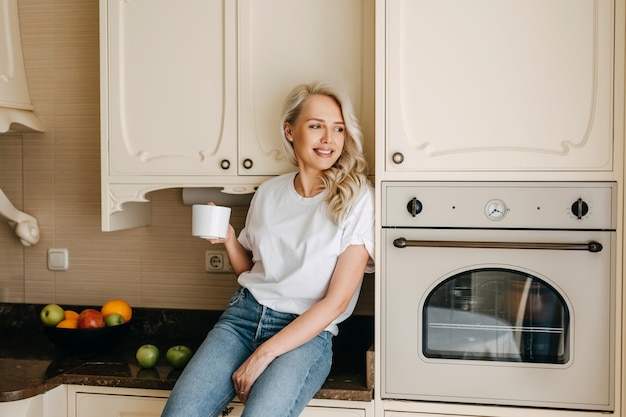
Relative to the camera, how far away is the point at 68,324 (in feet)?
7.93

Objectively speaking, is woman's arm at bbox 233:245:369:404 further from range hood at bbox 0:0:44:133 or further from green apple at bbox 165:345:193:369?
range hood at bbox 0:0:44:133

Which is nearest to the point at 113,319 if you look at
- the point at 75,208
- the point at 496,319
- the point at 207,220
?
the point at 75,208

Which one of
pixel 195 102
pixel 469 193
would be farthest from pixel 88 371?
pixel 469 193

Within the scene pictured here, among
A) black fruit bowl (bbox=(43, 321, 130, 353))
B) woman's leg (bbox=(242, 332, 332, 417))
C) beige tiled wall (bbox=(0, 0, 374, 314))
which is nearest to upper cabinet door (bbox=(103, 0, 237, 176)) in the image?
beige tiled wall (bbox=(0, 0, 374, 314))

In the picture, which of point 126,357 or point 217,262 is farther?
point 217,262

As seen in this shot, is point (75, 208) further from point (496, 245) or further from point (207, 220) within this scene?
point (496, 245)

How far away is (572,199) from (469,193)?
0.26m

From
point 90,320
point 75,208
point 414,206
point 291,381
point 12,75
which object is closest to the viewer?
point 291,381

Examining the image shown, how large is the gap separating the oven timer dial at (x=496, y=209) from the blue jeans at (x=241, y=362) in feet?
1.85

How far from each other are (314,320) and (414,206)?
0.41m

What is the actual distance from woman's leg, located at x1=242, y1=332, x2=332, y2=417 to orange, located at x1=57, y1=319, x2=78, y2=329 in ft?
2.53

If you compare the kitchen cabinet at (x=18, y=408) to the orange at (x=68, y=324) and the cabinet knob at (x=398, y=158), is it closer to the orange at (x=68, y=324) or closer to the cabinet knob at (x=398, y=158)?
the orange at (x=68, y=324)

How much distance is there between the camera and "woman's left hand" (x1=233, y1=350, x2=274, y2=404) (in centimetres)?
197

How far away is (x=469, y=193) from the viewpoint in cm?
203
